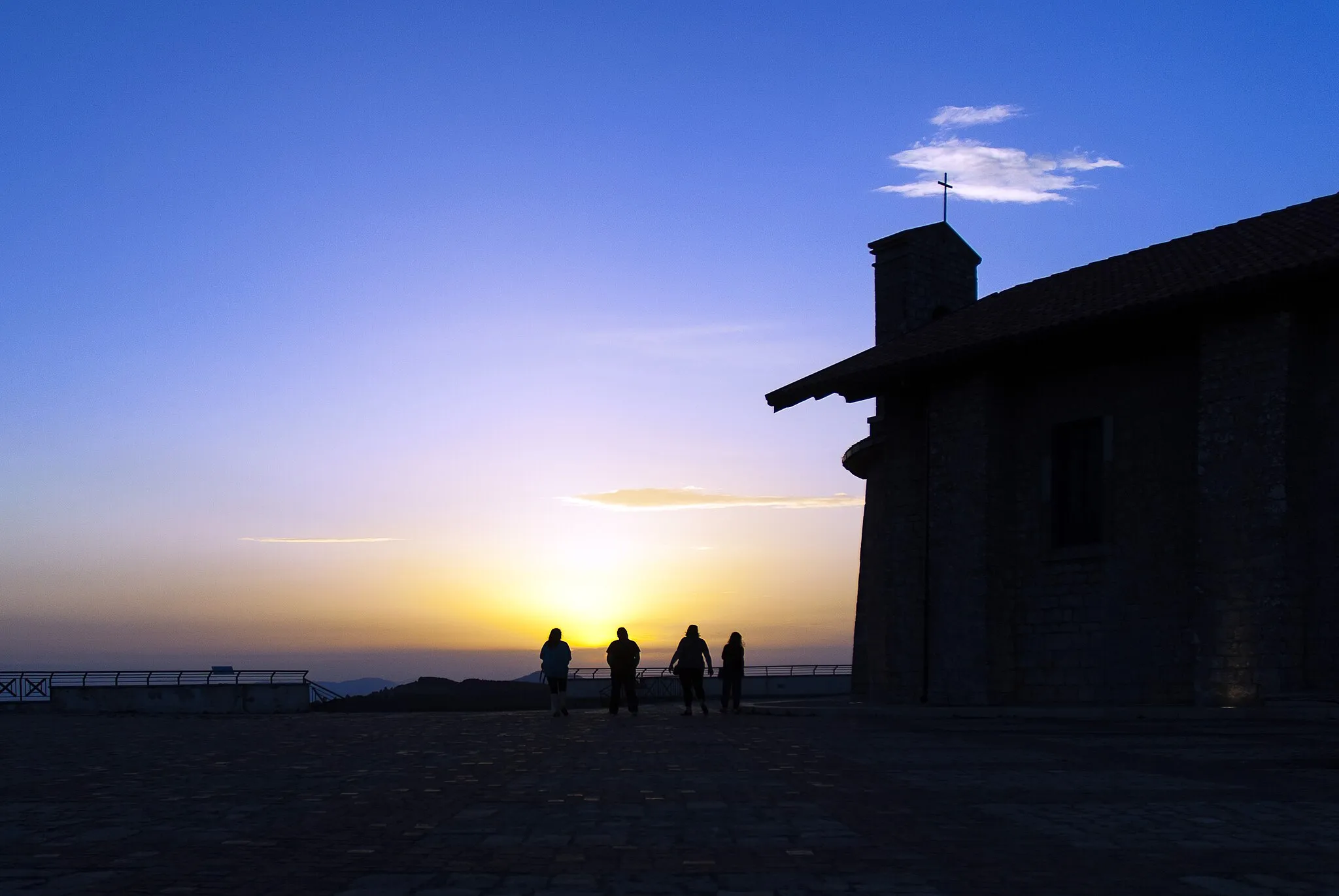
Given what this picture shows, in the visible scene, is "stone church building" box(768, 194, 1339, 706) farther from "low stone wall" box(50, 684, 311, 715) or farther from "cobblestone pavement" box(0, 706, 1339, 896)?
"low stone wall" box(50, 684, 311, 715)

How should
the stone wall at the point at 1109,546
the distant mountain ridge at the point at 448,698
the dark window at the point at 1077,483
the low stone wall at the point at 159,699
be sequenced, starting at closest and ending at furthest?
the stone wall at the point at 1109,546 → the dark window at the point at 1077,483 → the low stone wall at the point at 159,699 → the distant mountain ridge at the point at 448,698

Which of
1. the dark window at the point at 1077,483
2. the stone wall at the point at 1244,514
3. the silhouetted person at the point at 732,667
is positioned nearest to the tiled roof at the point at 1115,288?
the stone wall at the point at 1244,514

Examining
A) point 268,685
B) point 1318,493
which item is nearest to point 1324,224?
point 1318,493

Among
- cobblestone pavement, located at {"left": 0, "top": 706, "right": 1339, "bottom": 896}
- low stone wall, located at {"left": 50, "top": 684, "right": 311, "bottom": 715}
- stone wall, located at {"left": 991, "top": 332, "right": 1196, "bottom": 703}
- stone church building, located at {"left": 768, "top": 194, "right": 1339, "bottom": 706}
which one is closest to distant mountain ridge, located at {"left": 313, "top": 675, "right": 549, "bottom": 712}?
low stone wall, located at {"left": 50, "top": 684, "right": 311, "bottom": 715}

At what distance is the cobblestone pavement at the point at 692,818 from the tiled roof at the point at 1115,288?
719 centimetres

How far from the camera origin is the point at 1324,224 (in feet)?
61.9

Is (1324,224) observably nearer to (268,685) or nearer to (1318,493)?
(1318,493)

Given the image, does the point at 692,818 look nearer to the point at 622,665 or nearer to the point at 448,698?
the point at 622,665

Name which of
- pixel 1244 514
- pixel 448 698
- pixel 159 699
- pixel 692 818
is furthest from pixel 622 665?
pixel 448 698

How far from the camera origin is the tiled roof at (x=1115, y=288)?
1747 cm

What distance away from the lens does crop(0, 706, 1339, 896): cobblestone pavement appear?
5059 mm

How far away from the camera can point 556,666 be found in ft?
69.8

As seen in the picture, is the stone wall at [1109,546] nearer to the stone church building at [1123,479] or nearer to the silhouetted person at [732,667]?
the stone church building at [1123,479]

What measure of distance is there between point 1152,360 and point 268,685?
2527cm
